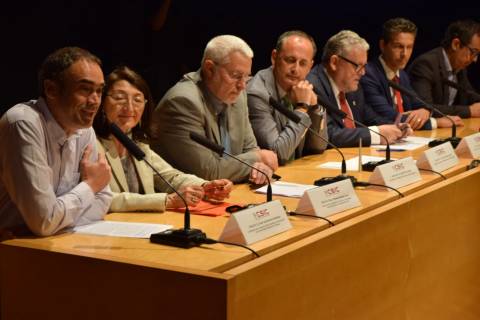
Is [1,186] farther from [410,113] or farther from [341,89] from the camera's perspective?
[410,113]

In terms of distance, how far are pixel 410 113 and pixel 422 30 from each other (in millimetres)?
2094

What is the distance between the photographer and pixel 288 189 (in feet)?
10.4

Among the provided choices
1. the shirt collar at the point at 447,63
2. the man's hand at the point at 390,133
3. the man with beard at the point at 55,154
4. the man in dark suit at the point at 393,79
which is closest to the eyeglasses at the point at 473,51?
the shirt collar at the point at 447,63

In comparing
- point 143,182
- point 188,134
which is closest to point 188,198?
point 143,182

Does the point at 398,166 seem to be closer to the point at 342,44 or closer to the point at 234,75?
the point at 234,75

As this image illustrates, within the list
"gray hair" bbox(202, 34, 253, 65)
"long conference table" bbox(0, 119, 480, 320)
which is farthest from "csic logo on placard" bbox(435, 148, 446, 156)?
"gray hair" bbox(202, 34, 253, 65)

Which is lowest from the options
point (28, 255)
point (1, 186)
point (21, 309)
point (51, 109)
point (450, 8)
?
point (21, 309)

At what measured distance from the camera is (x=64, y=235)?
2393 millimetres

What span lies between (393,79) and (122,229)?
3.24 m

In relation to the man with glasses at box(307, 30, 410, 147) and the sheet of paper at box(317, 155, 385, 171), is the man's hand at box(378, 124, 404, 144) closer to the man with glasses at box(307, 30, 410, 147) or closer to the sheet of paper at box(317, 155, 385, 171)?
the man with glasses at box(307, 30, 410, 147)

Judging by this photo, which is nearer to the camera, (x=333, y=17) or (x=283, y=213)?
(x=283, y=213)

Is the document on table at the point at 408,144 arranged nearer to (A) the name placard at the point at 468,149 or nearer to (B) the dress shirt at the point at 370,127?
(B) the dress shirt at the point at 370,127

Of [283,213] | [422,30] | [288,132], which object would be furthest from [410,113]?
[283,213]

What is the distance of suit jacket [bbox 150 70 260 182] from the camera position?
3.41m
